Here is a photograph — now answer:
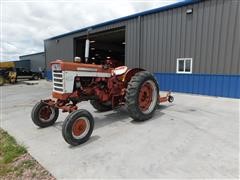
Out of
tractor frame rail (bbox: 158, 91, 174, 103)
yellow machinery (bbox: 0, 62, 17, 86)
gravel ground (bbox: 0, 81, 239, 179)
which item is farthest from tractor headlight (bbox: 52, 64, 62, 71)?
yellow machinery (bbox: 0, 62, 17, 86)

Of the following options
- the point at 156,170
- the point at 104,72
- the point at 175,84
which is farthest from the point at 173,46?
the point at 156,170

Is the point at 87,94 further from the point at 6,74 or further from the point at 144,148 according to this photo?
the point at 6,74

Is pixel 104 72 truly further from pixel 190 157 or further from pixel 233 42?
pixel 233 42

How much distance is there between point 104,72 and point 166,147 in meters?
1.96

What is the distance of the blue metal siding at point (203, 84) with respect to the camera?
6.42m

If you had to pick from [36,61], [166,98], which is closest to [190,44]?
[166,98]

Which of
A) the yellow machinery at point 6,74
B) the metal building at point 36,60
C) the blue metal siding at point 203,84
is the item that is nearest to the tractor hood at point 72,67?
the blue metal siding at point 203,84

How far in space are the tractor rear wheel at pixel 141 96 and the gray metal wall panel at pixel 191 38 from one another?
12.5ft

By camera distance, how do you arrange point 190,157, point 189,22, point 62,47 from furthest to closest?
point 62,47 < point 189,22 < point 190,157

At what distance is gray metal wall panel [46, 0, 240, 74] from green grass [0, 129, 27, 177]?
22.0 ft

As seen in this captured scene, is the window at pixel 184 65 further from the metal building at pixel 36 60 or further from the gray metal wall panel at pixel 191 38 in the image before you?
the metal building at pixel 36 60

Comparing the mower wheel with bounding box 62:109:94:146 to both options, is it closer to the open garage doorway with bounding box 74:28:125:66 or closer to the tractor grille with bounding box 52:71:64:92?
the tractor grille with bounding box 52:71:64:92

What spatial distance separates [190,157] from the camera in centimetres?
238

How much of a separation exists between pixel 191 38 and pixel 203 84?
1.94m
